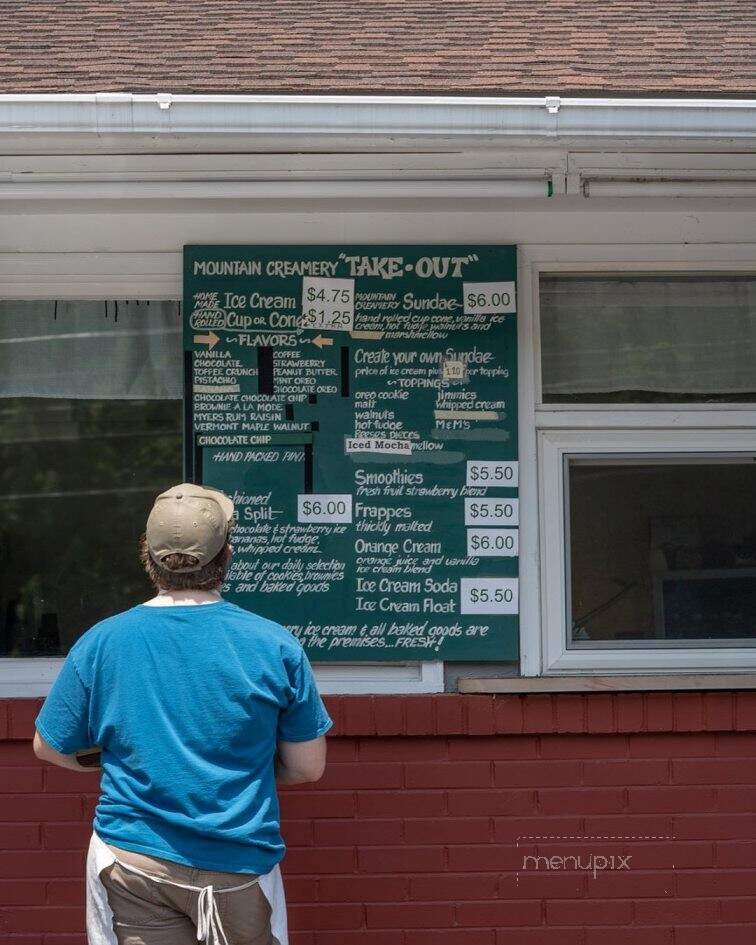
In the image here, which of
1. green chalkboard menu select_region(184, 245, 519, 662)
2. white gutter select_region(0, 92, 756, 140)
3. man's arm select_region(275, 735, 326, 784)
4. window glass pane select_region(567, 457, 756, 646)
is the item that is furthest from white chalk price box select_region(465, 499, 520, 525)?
man's arm select_region(275, 735, 326, 784)

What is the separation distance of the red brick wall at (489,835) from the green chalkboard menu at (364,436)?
38 cm

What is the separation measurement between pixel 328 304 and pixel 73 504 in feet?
4.21

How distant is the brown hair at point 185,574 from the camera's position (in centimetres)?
300

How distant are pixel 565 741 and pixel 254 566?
4.42 feet

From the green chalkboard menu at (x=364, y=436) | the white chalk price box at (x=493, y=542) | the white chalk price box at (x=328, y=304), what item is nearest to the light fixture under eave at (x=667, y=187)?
the green chalkboard menu at (x=364, y=436)

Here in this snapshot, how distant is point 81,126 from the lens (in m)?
3.65

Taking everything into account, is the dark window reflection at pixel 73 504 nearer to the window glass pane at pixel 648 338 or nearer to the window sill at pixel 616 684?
the window sill at pixel 616 684

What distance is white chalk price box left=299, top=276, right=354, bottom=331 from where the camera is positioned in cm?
456

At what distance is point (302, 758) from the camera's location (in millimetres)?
3076

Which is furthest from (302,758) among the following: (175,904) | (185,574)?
(185,574)

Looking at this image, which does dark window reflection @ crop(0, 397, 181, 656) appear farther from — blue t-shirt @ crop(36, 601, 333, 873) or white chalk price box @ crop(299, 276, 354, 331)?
blue t-shirt @ crop(36, 601, 333, 873)

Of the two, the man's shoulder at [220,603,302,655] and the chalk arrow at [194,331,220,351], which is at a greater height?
the chalk arrow at [194,331,220,351]

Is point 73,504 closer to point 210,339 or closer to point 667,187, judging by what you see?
point 210,339

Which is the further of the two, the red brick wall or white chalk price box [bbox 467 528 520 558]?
white chalk price box [bbox 467 528 520 558]
